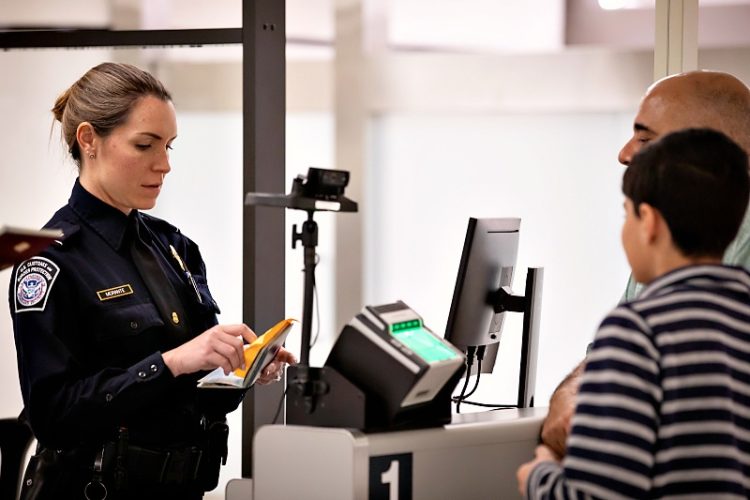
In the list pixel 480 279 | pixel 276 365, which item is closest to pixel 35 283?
pixel 276 365

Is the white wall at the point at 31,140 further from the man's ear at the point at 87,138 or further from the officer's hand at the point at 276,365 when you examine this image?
the officer's hand at the point at 276,365

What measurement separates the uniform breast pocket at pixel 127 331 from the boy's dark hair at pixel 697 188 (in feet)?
3.68

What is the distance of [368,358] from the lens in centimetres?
174

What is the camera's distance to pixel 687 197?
1.36m

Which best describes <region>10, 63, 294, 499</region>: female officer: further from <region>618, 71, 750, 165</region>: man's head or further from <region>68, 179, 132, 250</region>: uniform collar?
<region>618, 71, 750, 165</region>: man's head

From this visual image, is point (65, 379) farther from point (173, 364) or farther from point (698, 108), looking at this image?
point (698, 108)

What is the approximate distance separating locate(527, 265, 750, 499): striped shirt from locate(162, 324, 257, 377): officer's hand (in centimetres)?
84

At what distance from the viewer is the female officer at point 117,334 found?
1.98 m

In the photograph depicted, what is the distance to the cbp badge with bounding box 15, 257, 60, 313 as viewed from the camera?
1979mm

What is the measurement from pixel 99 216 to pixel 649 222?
1.25m

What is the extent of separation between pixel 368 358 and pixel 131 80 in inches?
35.4

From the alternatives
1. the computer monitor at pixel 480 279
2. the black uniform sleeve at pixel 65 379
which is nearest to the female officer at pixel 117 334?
the black uniform sleeve at pixel 65 379

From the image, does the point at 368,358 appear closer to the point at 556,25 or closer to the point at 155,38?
the point at 155,38

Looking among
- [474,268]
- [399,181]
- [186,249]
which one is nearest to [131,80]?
[186,249]
